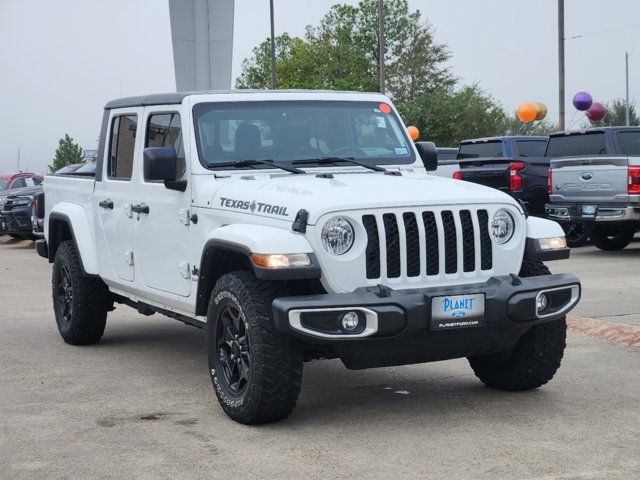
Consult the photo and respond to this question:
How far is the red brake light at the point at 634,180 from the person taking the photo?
1675 centimetres

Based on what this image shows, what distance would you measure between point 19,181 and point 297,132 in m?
21.8

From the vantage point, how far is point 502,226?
6.67m

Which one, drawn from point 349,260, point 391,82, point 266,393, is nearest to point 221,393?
point 266,393

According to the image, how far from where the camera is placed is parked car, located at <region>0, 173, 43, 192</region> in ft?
92.1

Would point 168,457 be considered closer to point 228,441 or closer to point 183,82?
point 228,441

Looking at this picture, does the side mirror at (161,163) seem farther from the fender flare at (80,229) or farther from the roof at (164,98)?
the fender flare at (80,229)

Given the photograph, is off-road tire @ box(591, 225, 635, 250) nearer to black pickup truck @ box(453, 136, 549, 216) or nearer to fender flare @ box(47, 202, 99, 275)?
black pickup truck @ box(453, 136, 549, 216)

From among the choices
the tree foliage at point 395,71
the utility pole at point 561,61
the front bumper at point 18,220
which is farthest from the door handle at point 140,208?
the tree foliage at point 395,71

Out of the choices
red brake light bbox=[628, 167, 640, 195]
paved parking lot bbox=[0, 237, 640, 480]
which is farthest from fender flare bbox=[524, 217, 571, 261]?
red brake light bbox=[628, 167, 640, 195]

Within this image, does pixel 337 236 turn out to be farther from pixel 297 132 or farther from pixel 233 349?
pixel 297 132

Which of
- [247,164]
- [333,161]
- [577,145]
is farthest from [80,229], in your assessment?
[577,145]

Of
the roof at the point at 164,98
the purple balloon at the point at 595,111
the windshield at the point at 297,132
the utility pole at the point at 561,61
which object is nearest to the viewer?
the windshield at the point at 297,132

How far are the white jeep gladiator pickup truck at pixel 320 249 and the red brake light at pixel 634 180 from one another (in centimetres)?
947

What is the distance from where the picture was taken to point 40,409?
23.1ft
